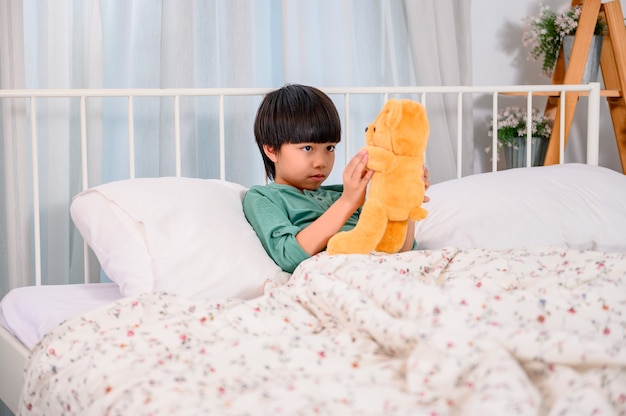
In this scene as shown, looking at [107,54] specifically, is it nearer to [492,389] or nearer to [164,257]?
[164,257]

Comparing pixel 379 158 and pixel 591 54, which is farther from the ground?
pixel 591 54

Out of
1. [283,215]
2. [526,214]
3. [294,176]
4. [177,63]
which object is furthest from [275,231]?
[177,63]

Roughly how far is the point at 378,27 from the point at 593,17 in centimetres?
61

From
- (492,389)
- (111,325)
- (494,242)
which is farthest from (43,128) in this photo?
(492,389)

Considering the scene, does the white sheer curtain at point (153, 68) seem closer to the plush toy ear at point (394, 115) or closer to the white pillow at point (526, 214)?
the white pillow at point (526, 214)

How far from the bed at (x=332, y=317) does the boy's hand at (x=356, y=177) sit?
106 mm

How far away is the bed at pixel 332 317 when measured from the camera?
77 centimetres

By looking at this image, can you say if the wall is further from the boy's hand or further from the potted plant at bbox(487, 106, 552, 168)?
the boy's hand

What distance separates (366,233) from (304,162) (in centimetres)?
28

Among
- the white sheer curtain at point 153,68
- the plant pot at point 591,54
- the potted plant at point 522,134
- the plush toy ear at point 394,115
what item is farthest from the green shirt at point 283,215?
the plant pot at point 591,54

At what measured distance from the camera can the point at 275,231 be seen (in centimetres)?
143

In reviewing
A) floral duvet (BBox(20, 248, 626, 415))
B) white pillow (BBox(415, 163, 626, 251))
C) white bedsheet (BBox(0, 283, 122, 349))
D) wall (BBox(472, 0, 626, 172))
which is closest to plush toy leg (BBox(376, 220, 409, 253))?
floral duvet (BBox(20, 248, 626, 415))

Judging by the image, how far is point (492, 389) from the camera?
2.30 feet

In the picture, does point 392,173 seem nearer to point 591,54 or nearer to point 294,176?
point 294,176
